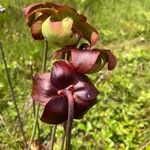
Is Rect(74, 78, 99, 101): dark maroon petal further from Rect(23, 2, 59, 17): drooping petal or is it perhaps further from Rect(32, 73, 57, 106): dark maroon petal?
Rect(23, 2, 59, 17): drooping petal

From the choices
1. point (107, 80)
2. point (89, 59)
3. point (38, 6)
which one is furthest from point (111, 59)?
point (107, 80)

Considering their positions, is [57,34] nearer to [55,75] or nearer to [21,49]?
[55,75]

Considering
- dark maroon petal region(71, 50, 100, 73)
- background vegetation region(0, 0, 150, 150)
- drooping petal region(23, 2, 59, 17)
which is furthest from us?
background vegetation region(0, 0, 150, 150)

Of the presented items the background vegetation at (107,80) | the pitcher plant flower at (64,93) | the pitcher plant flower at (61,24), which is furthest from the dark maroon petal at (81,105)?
the background vegetation at (107,80)

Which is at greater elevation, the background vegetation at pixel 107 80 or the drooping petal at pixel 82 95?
the drooping petal at pixel 82 95

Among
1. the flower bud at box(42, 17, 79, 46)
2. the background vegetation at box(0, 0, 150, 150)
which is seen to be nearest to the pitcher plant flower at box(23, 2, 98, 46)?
the flower bud at box(42, 17, 79, 46)

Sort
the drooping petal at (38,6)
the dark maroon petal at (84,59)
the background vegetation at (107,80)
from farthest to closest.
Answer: the background vegetation at (107,80) < the drooping petal at (38,6) < the dark maroon petal at (84,59)

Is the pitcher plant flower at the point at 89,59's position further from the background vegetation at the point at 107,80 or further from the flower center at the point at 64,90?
the background vegetation at the point at 107,80
